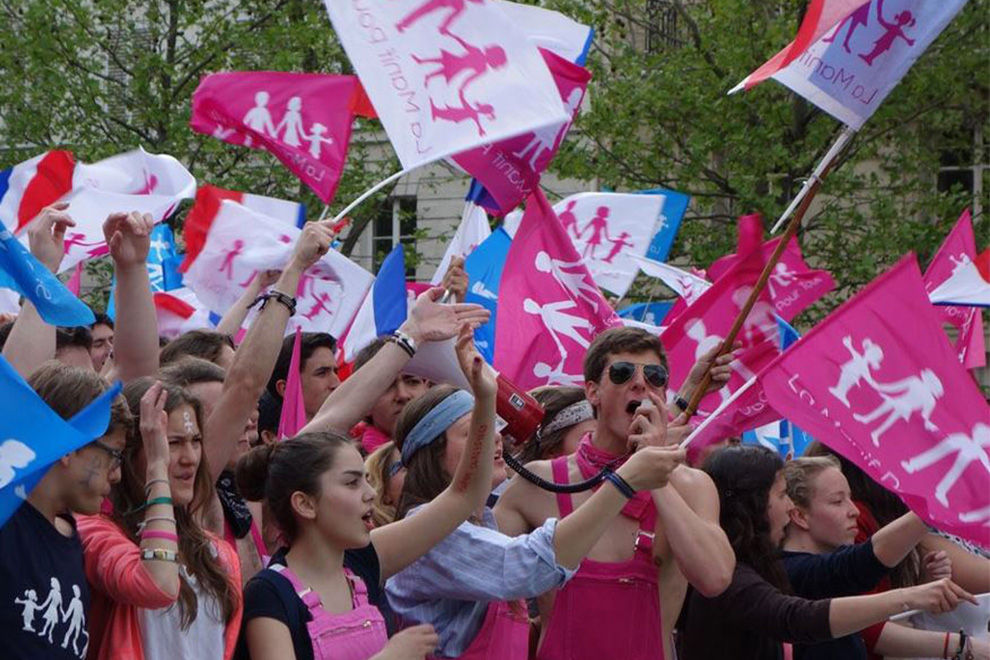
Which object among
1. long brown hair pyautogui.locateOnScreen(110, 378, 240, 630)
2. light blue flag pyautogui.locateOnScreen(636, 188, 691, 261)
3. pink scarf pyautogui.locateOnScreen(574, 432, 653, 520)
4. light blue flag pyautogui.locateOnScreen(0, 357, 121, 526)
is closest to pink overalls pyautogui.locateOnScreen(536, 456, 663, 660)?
pink scarf pyautogui.locateOnScreen(574, 432, 653, 520)

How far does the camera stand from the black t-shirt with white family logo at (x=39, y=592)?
3717mm

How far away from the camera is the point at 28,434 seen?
350cm

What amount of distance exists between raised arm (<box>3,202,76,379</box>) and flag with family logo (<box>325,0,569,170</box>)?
1.14 meters

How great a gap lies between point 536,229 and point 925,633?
2296mm

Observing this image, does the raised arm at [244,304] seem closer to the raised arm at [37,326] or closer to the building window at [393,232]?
the raised arm at [37,326]

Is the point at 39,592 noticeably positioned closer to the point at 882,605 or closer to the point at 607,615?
the point at 607,615

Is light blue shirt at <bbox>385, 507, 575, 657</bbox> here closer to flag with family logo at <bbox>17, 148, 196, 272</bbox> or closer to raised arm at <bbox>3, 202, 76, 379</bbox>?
raised arm at <bbox>3, 202, 76, 379</bbox>

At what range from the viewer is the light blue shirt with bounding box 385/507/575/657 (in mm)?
4613

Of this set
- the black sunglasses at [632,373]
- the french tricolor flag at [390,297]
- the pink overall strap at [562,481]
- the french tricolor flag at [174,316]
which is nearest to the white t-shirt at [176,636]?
the pink overall strap at [562,481]

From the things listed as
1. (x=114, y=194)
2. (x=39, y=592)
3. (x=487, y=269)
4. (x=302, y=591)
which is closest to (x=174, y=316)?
(x=114, y=194)

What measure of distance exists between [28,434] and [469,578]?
151cm

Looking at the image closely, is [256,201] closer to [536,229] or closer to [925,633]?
[536,229]

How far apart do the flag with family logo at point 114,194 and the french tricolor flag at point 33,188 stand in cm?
5

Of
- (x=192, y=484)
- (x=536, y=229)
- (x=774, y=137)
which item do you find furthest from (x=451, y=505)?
(x=774, y=137)
